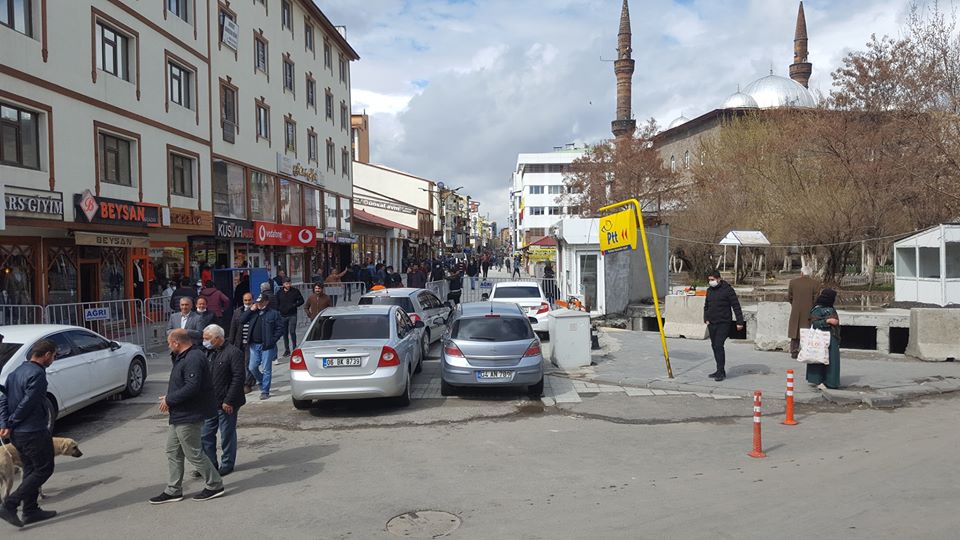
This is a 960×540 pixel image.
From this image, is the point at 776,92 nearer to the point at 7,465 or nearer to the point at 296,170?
the point at 296,170

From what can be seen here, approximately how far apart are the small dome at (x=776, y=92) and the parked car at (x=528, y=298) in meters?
55.0

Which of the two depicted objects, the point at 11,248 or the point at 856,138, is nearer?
the point at 11,248

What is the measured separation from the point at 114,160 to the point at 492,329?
14.6m

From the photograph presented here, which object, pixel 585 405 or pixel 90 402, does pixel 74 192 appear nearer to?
pixel 90 402

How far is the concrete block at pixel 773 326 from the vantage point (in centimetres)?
1455

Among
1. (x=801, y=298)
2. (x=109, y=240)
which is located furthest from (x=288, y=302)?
(x=801, y=298)

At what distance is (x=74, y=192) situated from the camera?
17297 mm

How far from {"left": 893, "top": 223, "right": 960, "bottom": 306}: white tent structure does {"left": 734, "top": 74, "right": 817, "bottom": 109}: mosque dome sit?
160ft

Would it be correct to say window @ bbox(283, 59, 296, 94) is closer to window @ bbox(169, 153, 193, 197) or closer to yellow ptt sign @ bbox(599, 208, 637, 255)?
window @ bbox(169, 153, 193, 197)

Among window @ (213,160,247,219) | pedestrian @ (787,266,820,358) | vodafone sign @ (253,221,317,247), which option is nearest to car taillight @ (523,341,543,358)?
pedestrian @ (787,266,820,358)

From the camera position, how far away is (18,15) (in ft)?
50.9

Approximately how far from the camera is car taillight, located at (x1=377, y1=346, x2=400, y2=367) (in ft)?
30.4

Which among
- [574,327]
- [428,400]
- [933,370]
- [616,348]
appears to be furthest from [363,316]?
[933,370]

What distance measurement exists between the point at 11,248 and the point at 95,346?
27.6 ft
